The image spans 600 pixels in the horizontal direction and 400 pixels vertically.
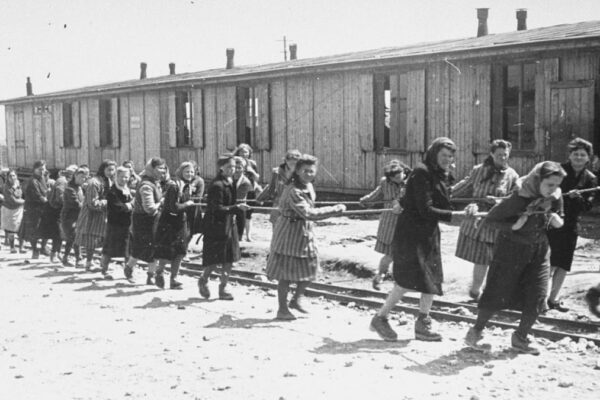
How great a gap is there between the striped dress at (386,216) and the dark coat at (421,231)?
2.53 m

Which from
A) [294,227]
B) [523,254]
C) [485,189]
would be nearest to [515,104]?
[485,189]

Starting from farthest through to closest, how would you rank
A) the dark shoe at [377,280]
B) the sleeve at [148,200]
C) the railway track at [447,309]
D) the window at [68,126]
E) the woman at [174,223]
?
1. the window at [68,126]
2. the sleeve at [148,200]
3. the woman at [174,223]
4. the dark shoe at [377,280]
5. the railway track at [447,309]

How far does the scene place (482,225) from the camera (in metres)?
8.37

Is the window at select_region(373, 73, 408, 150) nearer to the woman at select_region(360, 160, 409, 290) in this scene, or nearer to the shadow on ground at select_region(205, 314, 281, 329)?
the woman at select_region(360, 160, 409, 290)

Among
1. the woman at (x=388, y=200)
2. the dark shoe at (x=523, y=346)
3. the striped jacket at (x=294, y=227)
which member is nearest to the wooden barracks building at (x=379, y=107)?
the woman at (x=388, y=200)

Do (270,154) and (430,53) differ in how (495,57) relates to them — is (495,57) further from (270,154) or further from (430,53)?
(270,154)

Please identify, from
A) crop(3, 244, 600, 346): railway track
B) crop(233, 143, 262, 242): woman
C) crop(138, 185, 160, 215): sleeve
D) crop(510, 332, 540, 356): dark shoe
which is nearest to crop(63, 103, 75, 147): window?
crop(233, 143, 262, 242): woman

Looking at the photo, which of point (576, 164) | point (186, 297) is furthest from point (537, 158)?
point (186, 297)

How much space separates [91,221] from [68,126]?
71.6 ft

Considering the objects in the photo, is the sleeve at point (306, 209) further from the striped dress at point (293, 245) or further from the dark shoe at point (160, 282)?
the dark shoe at point (160, 282)

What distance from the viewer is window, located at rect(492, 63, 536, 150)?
1582 cm

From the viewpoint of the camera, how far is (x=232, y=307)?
9.24 m

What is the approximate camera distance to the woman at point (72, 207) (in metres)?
13.0

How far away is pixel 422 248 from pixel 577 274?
11.8 ft
